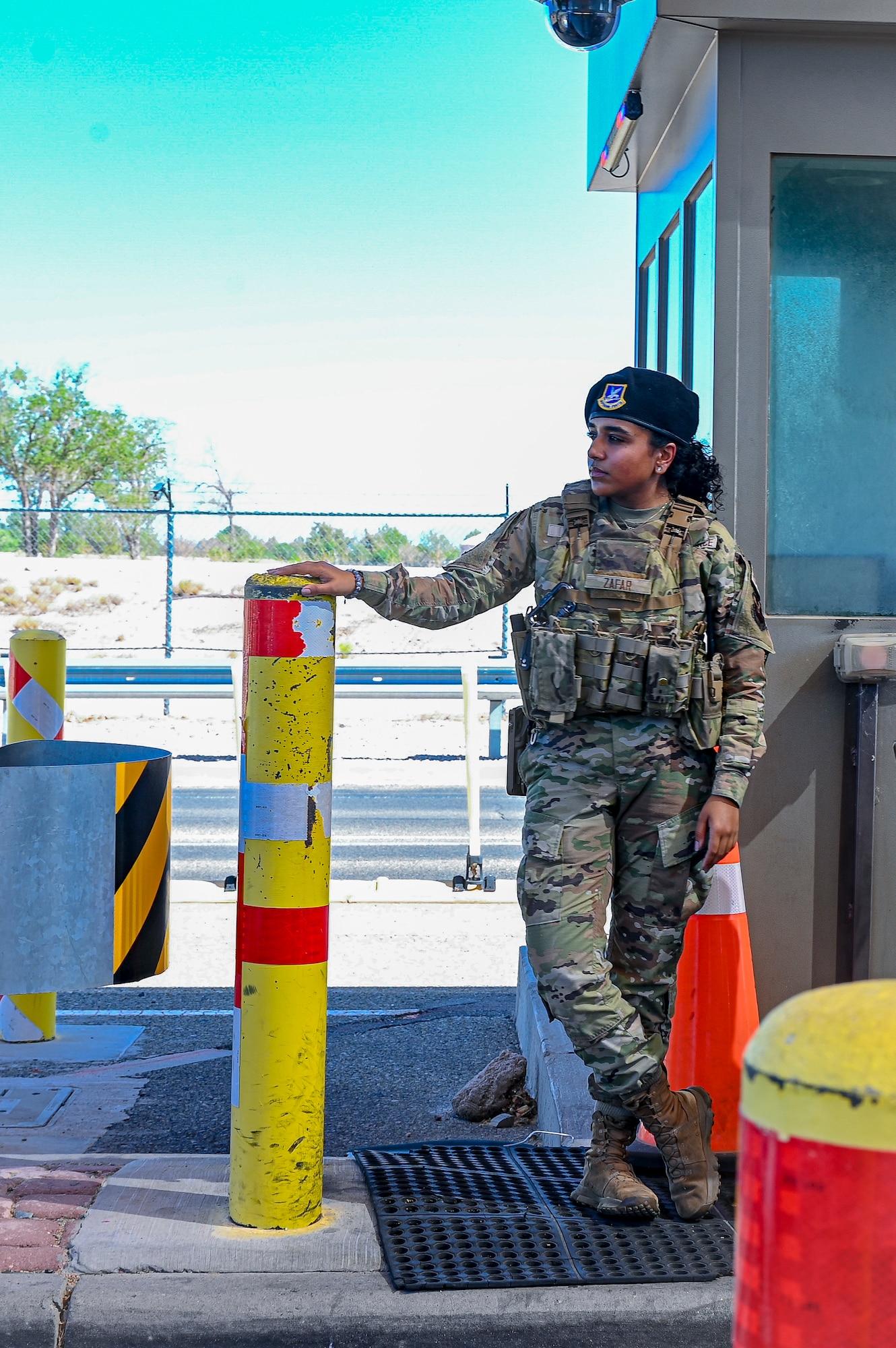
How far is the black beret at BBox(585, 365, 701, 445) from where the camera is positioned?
3.30 metres

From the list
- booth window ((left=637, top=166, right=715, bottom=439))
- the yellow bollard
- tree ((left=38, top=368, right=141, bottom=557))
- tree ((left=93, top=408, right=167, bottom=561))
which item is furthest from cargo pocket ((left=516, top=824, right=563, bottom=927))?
tree ((left=38, top=368, right=141, bottom=557))

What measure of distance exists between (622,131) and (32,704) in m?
3.17

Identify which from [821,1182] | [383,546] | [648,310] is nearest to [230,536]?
[383,546]

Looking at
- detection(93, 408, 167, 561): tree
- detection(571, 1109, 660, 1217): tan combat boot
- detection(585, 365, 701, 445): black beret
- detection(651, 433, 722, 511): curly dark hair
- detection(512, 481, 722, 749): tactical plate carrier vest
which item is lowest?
detection(571, 1109, 660, 1217): tan combat boot

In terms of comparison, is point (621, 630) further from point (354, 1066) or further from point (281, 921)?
point (354, 1066)

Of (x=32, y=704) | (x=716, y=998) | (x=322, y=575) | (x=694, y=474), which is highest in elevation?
(x=694, y=474)

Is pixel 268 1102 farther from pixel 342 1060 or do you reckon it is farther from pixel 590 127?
pixel 590 127

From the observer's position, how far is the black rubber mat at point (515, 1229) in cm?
271

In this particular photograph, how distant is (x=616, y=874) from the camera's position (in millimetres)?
3258

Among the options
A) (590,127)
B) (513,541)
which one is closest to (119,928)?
(513,541)

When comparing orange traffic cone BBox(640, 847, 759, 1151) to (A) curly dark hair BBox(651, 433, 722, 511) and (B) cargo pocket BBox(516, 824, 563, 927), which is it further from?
(A) curly dark hair BBox(651, 433, 722, 511)

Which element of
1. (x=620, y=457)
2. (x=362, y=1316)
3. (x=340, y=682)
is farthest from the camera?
(x=340, y=682)

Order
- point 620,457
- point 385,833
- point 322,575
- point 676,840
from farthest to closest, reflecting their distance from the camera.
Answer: point 385,833, point 620,457, point 676,840, point 322,575

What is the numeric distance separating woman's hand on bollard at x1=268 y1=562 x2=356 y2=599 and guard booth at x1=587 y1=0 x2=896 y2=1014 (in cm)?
149
